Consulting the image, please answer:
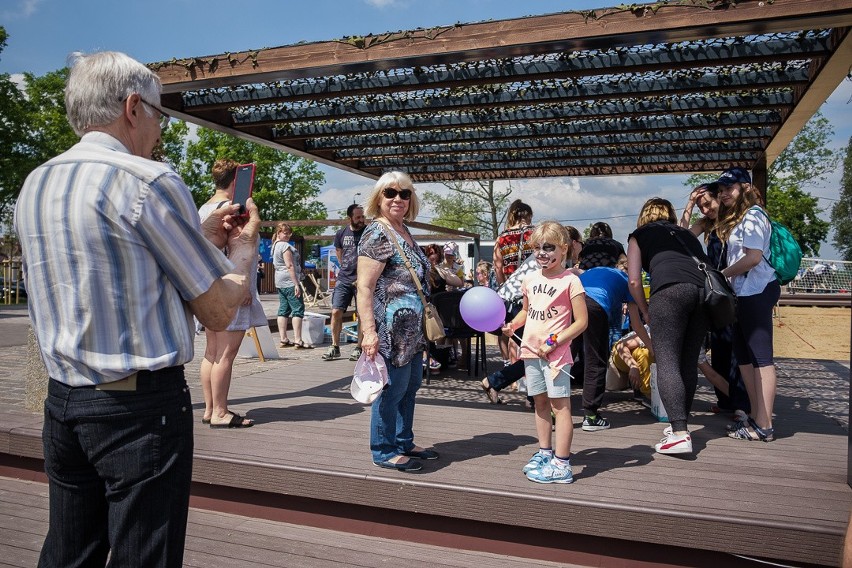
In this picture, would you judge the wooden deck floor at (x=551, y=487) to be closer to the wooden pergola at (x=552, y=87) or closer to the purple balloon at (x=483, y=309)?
the purple balloon at (x=483, y=309)

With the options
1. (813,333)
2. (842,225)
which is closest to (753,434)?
(813,333)

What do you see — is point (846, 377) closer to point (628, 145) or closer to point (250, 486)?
point (628, 145)

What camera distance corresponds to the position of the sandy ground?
11.8 meters

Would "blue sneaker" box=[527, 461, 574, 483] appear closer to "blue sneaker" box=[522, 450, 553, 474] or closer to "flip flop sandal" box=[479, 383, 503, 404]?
"blue sneaker" box=[522, 450, 553, 474]

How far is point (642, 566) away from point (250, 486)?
7.09ft

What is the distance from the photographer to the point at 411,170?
8461 millimetres

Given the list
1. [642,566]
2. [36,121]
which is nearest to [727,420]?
[642,566]

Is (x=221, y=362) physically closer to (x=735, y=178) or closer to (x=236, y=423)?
(x=236, y=423)

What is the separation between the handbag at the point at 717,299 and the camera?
377 cm

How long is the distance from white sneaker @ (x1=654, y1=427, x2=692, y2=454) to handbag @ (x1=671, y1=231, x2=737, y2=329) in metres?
0.71

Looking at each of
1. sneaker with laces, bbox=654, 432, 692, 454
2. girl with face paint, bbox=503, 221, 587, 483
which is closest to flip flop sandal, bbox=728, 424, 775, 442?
sneaker with laces, bbox=654, 432, 692, 454

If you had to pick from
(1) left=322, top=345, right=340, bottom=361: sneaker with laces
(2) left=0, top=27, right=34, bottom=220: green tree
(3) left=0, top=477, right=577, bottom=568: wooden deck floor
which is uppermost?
(2) left=0, top=27, right=34, bottom=220: green tree

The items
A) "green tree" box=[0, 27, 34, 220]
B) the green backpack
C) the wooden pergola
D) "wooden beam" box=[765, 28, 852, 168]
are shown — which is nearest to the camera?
the wooden pergola

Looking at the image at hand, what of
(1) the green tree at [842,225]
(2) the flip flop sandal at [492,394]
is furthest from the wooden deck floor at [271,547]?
(1) the green tree at [842,225]
